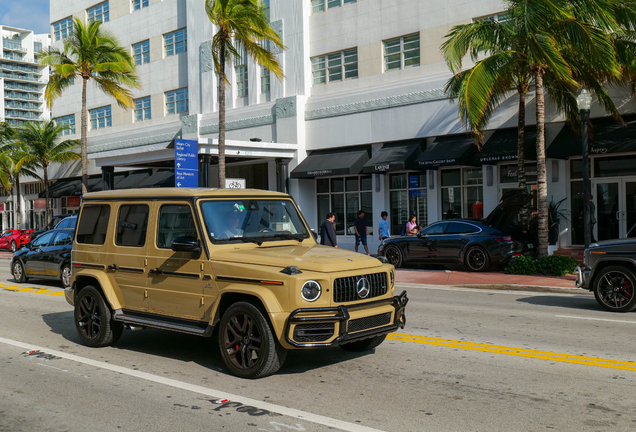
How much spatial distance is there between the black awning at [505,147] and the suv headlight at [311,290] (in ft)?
53.1

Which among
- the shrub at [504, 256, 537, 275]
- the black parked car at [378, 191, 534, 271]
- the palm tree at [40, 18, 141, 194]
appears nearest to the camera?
the shrub at [504, 256, 537, 275]

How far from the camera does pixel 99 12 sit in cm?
4191

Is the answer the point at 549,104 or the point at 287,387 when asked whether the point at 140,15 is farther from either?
the point at 287,387

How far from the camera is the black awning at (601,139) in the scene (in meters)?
19.1

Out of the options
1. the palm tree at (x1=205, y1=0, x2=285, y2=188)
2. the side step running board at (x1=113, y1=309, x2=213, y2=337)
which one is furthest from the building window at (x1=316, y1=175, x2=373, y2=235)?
the side step running board at (x1=113, y1=309, x2=213, y2=337)

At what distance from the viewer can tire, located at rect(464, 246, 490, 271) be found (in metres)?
18.7

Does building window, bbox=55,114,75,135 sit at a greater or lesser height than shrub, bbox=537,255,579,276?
greater

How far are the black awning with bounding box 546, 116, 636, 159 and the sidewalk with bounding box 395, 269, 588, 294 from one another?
15.5ft

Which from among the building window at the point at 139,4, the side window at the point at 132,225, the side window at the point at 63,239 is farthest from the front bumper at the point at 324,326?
the building window at the point at 139,4

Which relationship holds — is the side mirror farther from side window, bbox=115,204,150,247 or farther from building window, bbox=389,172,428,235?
building window, bbox=389,172,428,235

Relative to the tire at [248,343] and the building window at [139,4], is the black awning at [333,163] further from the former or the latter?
the tire at [248,343]

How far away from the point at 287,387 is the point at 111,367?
7.39ft

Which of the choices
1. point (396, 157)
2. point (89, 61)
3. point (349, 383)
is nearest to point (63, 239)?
point (349, 383)

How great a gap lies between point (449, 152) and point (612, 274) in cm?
1239
